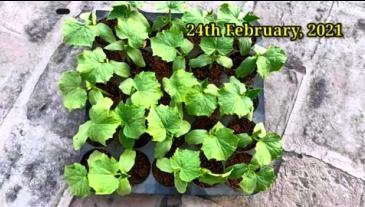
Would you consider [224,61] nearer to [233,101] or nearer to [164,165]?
[233,101]

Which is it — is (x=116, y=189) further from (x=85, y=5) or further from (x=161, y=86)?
(x=85, y=5)

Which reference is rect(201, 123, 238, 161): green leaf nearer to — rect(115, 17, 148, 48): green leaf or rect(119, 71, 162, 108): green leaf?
rect(119, 71, 162, 108): green leaf

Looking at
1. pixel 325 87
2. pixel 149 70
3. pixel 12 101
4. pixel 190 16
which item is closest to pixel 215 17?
pixel 190 16

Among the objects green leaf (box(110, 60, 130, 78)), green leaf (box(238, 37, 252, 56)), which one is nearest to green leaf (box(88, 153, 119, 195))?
green leaf (box(110, 60, 130, 78))

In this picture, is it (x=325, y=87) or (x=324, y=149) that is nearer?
(x=324, y=149)

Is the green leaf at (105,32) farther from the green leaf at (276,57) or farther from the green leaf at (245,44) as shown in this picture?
the green leaf at (276,57)

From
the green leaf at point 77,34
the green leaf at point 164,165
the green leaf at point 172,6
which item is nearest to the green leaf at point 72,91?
the green leaf at point 77,34

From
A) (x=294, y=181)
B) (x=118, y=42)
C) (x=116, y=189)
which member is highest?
(x=118, y=42)

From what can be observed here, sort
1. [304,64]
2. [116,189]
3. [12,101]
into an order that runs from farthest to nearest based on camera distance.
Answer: [304,64] < [12,101] < [116,189]
